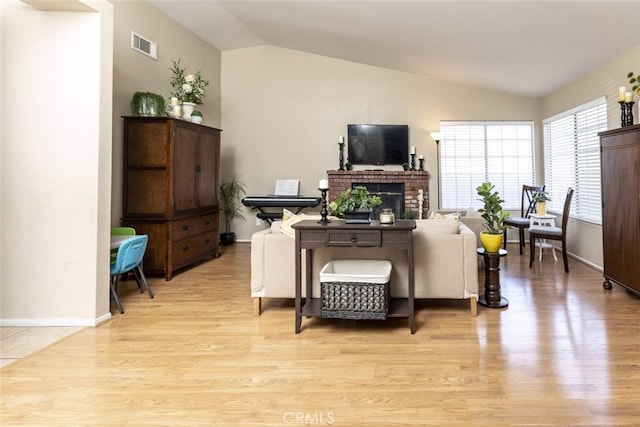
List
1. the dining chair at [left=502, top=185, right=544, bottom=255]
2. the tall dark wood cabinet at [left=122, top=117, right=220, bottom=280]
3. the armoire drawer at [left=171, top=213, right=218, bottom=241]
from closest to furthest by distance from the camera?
the tall dark wood cabinet at [left=122, top=117, right=220, bottom=280]
the armoire drawer at [left=171, top=213, right=218, bottom=241]
the dining chair at [left=502, top=185, right=544, bottom=255]

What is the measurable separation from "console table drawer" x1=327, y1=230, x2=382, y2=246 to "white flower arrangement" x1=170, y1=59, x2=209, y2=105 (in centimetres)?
336

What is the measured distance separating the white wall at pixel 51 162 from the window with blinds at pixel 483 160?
217 inches

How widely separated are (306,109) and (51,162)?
4.64m

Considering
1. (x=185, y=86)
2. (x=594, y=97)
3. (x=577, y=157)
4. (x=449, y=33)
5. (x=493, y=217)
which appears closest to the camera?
(x=493, y=217)

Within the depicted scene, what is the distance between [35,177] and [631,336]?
442cm

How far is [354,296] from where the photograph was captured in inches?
106

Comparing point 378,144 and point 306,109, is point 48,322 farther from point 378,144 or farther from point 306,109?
point 378,144

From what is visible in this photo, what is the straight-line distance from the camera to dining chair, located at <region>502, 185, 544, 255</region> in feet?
18.3

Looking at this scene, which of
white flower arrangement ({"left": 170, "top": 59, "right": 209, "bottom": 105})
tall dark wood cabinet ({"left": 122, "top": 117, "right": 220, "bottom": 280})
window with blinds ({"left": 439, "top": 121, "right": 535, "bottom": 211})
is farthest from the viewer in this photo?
window with blinds ({"left": 439, "top": 121, "right": 535, "bottom": 211})

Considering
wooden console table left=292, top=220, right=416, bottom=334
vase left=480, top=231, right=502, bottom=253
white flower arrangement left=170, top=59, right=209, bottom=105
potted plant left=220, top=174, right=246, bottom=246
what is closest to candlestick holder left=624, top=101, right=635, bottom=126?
vase left=480, top=231, right=502, bottom=253

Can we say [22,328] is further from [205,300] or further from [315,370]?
[315,370]

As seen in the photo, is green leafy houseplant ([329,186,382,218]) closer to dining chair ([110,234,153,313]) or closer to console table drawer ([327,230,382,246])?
console table drawer ([327,230,382,246])

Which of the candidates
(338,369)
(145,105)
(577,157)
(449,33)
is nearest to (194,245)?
(145,105)

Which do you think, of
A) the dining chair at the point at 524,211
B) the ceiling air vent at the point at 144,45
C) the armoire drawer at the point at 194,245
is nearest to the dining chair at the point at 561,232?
the dining chair at the point at 524,211
